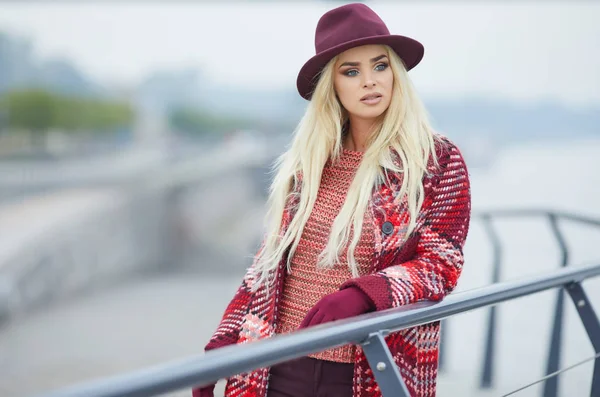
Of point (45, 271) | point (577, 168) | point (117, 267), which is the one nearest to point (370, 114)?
point (577, 168)

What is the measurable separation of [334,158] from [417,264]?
1.42 feet

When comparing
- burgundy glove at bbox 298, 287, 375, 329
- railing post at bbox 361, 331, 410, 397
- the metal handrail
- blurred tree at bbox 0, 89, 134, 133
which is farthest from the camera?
blurred tree at bbox 0, 89, 134, 133

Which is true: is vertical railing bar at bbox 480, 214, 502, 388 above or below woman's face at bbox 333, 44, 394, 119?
below

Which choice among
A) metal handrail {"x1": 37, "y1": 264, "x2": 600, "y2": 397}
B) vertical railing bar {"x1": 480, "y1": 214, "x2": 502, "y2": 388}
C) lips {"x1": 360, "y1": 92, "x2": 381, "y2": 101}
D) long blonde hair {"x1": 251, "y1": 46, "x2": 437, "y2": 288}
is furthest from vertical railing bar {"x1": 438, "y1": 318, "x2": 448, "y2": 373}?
lips {"x1": 360, "y1": 92, "x2": 381, "y2": 101}

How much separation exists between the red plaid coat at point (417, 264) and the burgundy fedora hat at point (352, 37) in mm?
253

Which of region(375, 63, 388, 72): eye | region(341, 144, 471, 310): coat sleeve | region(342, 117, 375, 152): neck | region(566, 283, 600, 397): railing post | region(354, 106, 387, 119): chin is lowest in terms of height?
region(566, 283, 600, 397): railing post

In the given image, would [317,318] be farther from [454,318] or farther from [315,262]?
[454,318]

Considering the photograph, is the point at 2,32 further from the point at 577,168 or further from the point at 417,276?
the point at 417,276

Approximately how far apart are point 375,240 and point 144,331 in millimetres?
12016

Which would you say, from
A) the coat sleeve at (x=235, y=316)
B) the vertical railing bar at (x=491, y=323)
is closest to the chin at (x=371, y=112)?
the coat sleeve at (x=235, y=316)

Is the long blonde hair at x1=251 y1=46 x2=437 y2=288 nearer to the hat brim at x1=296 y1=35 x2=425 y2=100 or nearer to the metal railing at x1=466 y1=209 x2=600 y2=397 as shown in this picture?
the hat brim at x1=296 y1=35 x2=425 y2=100

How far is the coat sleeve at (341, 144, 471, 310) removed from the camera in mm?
1565

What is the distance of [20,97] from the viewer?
33.8 meters

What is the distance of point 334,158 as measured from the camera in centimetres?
197
